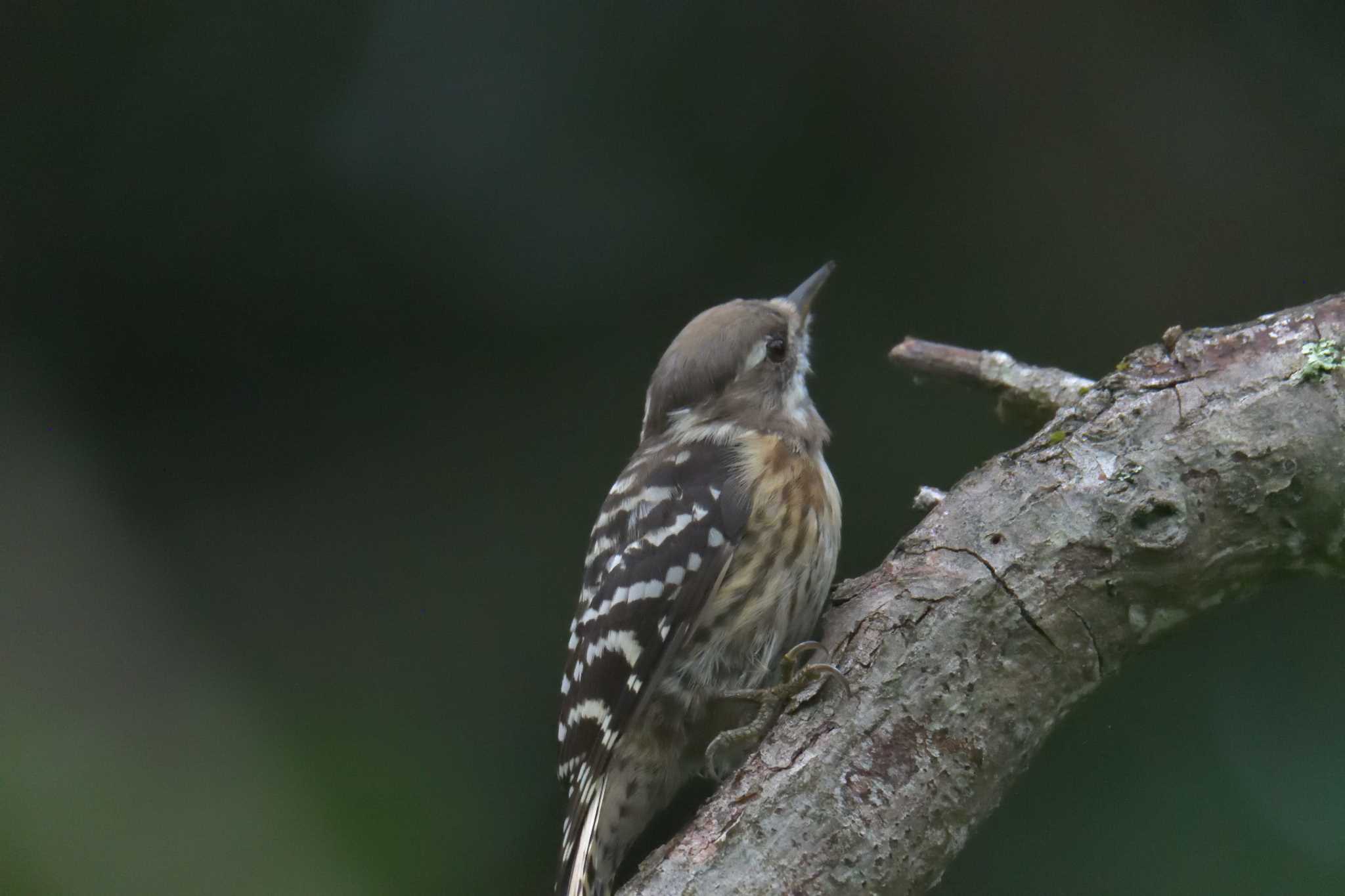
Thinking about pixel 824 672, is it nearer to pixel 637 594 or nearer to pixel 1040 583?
pixel 1040 583

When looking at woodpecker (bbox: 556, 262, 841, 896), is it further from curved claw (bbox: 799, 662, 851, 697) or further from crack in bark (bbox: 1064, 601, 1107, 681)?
crack in bark (bbox: 1064, 601, 1107, 681)

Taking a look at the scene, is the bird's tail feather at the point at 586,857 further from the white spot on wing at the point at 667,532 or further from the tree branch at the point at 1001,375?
the tree branch at the point at 1001,375

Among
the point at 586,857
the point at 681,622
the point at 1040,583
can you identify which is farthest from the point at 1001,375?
the point at 586,857

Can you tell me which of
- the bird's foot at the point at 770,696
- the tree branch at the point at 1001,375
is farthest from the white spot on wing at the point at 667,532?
the tree branch at the point at 1001,375

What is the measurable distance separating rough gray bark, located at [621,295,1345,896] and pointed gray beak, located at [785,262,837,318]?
3.34ft

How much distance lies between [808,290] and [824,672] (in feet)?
4.35

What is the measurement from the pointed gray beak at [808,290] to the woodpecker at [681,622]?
0.45 meters

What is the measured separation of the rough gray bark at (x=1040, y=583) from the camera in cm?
172

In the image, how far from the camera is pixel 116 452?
2.66 metres

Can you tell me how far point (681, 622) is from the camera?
228 cm

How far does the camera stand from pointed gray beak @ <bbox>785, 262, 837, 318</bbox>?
2916 millimetres

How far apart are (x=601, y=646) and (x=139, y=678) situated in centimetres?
100

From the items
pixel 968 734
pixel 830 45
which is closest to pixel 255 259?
pixel 830 45

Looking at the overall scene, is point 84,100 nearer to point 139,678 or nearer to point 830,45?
point 139,678
